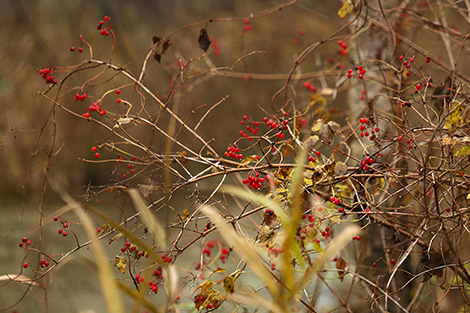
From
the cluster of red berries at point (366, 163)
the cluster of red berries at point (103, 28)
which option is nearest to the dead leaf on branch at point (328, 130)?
the cluster of red berries at point (366, 163)

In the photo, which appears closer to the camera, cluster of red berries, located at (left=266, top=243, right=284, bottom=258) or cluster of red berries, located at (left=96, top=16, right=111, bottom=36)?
cluster of red berries, located at (left=266, top=243, right=284, bottom=258)

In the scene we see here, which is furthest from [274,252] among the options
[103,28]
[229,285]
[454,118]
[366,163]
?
[103,28]

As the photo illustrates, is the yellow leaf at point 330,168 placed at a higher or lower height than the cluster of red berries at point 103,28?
lower

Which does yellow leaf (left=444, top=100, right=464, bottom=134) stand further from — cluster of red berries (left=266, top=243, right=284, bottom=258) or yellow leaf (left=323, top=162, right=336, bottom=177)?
cluster of red berries (left=266, top=243, right=284, bottom=258)

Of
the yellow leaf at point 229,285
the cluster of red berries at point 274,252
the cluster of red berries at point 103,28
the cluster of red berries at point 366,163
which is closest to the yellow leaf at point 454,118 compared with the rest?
the cluster of red berries at point 366,163

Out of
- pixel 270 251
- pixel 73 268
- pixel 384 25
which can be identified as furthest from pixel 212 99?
pixel 270 251

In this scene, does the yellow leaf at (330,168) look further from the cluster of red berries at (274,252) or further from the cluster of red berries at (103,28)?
the cluster of red berries at (103,28)

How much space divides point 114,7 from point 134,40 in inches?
11.2

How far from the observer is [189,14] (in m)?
3.74

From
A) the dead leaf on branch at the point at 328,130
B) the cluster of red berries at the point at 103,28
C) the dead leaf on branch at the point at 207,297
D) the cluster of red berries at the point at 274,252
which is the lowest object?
the cluster of red berries at the point at 274,252

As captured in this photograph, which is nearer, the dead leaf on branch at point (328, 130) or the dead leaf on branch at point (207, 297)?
the dead leaf on branch at point (207, 297)

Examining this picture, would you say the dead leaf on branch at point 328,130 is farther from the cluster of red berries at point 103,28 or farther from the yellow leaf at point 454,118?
the cluster of red berries at point 103,28

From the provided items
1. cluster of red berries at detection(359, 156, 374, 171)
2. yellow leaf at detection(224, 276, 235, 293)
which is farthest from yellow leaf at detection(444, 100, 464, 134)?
yellow leaf at detection(224, 276, 235, 293)

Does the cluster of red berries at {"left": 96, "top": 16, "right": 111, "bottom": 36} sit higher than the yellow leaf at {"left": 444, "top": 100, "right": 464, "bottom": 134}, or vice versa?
the cluster of red berries at {"left": 96, "top": 16, "right": 111, "bottom": 36}
